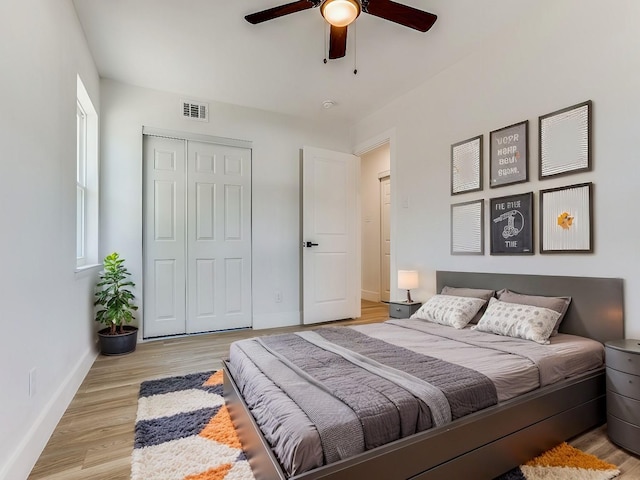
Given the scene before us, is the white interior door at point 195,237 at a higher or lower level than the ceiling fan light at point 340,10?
lower

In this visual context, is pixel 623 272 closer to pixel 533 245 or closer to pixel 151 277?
pixel 533 245

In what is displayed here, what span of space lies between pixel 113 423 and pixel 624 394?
9.21ft

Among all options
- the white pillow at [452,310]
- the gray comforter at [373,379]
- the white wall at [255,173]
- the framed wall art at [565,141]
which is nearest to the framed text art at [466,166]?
the framed wall art at [565,141]

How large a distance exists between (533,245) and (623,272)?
57cm

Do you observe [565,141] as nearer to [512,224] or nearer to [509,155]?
[509,155]

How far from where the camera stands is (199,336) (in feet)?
12.9

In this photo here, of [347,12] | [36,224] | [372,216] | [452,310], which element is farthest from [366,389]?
[372,216]

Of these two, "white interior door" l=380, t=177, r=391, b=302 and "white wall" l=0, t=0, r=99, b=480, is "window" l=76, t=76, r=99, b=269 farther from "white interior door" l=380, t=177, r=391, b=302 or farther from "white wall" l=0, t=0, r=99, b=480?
"white interior door" l=380, t=177, r=391, b=302

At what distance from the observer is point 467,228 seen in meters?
3.14

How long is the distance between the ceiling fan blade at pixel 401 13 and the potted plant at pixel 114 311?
3.00 m

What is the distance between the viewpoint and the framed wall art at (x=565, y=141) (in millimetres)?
2309

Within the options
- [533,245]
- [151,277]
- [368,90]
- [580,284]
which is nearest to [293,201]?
[368,90]

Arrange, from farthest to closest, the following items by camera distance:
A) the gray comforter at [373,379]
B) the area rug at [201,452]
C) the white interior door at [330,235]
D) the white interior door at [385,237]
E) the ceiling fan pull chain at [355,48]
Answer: the white interior door at [385,237] < the white interior door at [330,235] < the ceiling fan pull chain at [355,48] < the area rug at [201,452] < the gray comforter at [373,379]

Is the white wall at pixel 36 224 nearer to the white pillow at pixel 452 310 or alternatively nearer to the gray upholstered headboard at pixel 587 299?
the white pillow at pixel 452 310
